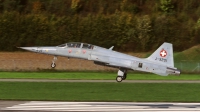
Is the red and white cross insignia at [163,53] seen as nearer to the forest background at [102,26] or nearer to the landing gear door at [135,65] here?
the landing gear door at [135,65]

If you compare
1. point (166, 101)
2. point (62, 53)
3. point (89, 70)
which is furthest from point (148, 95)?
point (89, 70)

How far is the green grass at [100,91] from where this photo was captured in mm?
30625

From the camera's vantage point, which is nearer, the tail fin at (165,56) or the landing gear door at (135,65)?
the tail fin at (165,56)

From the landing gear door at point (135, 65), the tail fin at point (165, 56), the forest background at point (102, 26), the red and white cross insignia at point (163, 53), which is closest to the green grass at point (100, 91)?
the landing gear door at point (135, 65)

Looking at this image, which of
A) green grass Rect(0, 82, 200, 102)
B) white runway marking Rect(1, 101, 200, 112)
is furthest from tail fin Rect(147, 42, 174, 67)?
white runway marking Rect(1, 101, 200, 112)

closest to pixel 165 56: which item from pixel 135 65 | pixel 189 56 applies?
pixel 135 65

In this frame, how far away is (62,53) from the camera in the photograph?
125 ft

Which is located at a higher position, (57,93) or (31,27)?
(31,27)

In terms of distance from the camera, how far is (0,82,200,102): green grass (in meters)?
30.6

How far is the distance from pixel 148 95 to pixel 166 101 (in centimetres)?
323

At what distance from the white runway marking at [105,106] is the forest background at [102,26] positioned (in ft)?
152

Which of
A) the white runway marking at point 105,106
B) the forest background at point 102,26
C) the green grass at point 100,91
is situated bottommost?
the white runway marking at point 105,106

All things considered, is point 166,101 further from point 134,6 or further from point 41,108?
point 134,6

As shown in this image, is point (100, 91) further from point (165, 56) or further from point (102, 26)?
point (102, 26)
